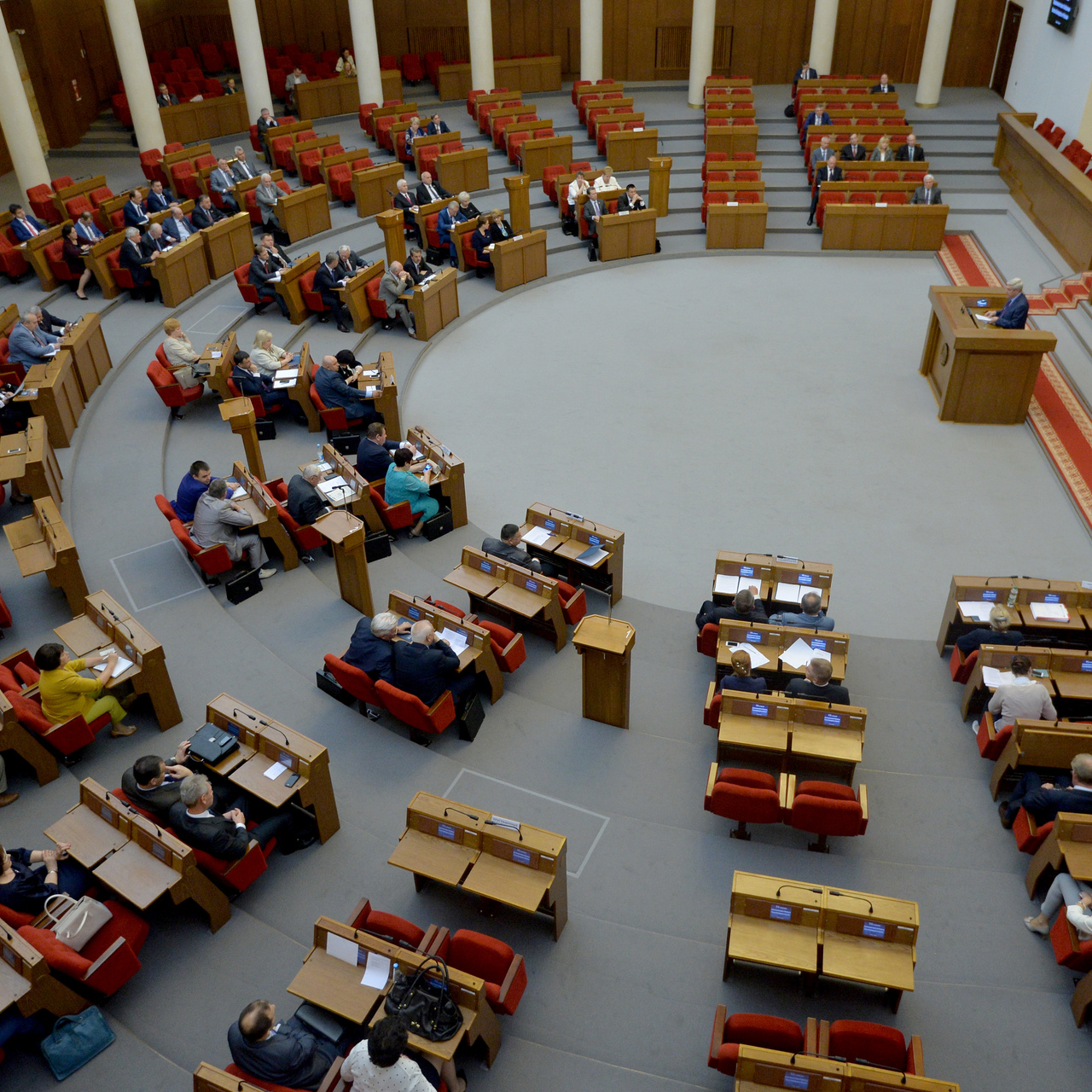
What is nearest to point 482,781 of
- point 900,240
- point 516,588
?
point 516,588

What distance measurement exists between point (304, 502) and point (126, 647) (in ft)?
7.17

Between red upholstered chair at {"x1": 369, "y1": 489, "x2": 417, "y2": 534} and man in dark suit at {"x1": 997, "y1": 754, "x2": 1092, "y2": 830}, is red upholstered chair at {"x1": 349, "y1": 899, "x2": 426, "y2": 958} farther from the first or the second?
red upholstered chair at {"x1": 369, "y1": 489, "x2": 417, "y2": 534}

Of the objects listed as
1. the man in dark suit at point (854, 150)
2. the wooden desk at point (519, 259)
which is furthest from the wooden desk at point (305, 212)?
the man in dark suit at point (854, 150)

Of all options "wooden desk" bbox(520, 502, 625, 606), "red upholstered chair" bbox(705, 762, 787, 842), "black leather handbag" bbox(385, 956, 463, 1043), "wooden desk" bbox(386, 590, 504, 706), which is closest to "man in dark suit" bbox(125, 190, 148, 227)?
"wooden desk" bbox(520, 502, 625, 606)

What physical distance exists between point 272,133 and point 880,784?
14943mm

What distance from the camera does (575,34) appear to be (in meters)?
22.0

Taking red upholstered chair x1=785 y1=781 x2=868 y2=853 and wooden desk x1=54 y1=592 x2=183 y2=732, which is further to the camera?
wooden desk x1=54 y1=592 x2=183 y2=732

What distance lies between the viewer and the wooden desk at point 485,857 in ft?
17.2

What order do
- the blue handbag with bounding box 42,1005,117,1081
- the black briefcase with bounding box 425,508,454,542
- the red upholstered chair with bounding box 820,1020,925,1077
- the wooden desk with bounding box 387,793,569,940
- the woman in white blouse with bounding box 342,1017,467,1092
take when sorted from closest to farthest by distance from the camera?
the woman in white blouse with bounding box 342,1017,467,1092 → the red upholstered chair with bounding box 820,1020,925,1077 → the blue handbag with bounding box 42,1005,117,1081 → the wooden desk with bounding box 387,793,569,940 → the black briefcase with bounding box 425,508,454,542

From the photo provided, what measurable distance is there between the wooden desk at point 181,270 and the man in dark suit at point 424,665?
813 centimetres

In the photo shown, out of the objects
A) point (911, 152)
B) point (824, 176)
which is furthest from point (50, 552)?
point (911, 152)

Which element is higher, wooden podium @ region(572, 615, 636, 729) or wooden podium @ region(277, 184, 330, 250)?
wooden podium @ region(277, 184, 330, 250)

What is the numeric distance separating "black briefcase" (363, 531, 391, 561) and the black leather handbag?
4.63 meters

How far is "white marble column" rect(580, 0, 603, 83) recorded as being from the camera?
62.8 feet
